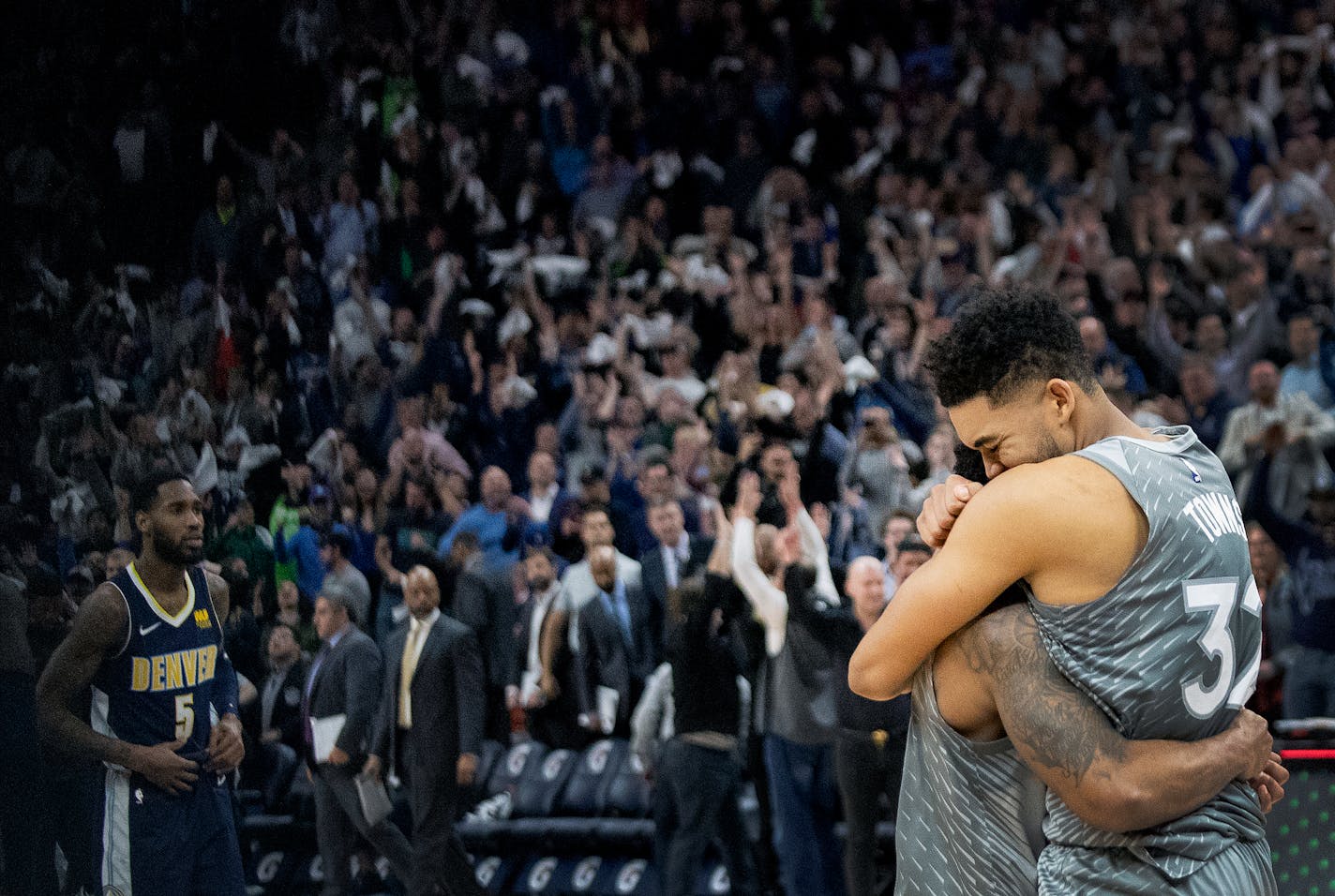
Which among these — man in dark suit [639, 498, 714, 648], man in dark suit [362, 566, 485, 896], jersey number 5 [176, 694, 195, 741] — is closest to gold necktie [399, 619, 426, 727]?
man in dark suit [362, 566, 485, 896]

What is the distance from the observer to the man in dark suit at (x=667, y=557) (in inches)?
244

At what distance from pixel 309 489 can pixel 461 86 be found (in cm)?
367

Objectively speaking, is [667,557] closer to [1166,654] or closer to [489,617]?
[489,617]

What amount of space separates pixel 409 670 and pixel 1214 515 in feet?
13.1

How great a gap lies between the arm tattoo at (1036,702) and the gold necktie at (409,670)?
3.81 m

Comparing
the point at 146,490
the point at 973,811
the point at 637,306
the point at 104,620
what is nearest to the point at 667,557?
the point at 637,306

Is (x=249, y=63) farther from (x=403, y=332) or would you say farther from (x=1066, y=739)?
(x=1066, y=739)

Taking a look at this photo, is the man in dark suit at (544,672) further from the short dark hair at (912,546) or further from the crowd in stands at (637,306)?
the short dark hair at (912,546)

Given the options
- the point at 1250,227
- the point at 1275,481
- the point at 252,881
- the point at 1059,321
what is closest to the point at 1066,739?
the point at 1059,321

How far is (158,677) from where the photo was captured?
4012 mm

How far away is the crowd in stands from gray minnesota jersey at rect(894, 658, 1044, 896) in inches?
107

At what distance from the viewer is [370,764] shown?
527cm

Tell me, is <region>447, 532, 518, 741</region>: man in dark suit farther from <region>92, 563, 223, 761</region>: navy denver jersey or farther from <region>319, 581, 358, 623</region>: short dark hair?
<region>92, 563, 223, 761</region>: navy denver jersey

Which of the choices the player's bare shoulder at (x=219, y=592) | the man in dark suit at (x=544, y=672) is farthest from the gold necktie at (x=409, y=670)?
the player's bare shoulder at (x=219, y=592)
